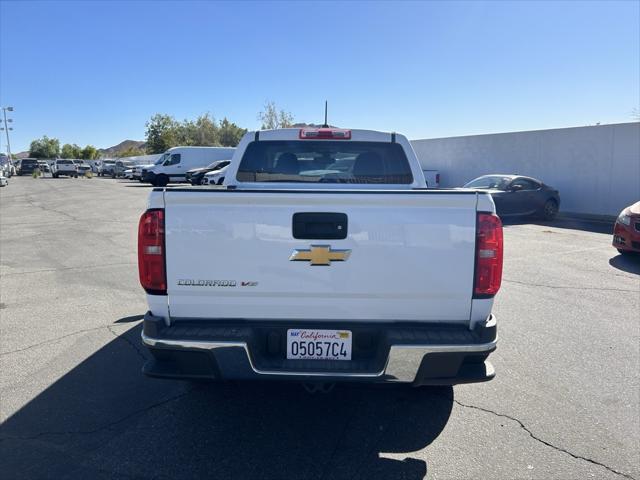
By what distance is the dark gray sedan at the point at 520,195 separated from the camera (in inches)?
574

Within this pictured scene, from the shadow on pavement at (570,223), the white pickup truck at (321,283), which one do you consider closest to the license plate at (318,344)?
the white pickup truck at (321,283)

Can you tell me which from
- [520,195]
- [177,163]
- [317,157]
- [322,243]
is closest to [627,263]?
[520,195]

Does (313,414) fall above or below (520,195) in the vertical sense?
below

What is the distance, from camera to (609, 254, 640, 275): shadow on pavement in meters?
8.27

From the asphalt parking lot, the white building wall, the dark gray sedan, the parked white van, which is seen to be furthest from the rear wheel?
the parked white van

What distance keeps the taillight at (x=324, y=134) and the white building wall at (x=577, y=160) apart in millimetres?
15515

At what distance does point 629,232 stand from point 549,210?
707 cm

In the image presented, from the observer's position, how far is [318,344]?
2752mm

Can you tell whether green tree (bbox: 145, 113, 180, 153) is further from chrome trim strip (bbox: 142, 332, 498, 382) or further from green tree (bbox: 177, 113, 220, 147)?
chrome trim strip (bbox: 142, 332, 498, 382)

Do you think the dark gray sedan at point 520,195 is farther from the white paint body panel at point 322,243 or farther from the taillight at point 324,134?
the white paint body panel at point 322,243

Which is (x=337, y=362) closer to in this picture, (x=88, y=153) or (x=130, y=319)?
(x=130, y=319)

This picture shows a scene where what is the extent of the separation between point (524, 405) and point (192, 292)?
266cm

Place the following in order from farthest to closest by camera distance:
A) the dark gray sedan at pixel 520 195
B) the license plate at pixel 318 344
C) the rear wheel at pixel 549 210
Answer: the rear wheel at pixel 549 210 < the dark gray sedan at pixel 520 195 < the license plate at pixel 318 344

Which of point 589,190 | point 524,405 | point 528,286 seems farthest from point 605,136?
point 524,405
